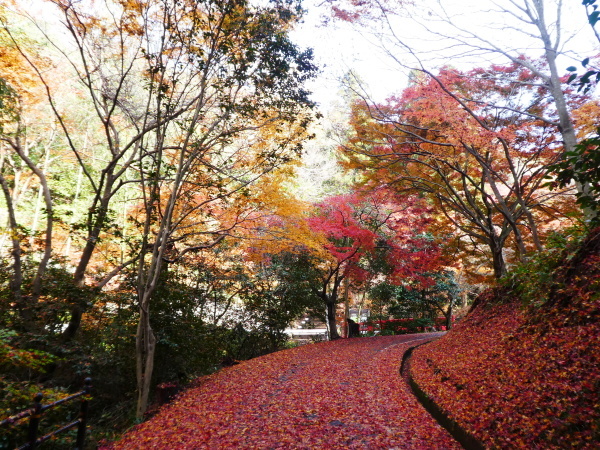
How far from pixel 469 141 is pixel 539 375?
6.26m

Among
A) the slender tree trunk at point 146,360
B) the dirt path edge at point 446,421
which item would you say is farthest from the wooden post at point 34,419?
the dirt path edge at point 446,421

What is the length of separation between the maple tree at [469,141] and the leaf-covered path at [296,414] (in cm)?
526

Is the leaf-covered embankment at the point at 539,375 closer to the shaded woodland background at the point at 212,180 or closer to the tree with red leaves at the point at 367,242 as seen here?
the shaded woodland background at the point at 212,180

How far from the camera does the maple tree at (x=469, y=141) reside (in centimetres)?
837

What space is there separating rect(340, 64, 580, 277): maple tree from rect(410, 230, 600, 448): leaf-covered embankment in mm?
3744

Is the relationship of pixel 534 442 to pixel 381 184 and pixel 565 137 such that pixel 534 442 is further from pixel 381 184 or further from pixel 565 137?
pixel 381 184

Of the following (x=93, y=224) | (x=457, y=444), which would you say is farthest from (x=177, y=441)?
(x=93, y=224)

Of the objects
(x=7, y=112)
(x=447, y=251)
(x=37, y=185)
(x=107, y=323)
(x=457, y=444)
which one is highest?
(x=37, y=185)

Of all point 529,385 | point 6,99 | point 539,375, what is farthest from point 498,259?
point 6,99

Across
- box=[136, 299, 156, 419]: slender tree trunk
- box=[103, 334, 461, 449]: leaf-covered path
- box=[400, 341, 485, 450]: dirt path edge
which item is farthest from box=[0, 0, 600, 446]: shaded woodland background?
box=[400, 341, 485, 450]: dirt path edge

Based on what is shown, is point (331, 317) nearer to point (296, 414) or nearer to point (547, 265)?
point (296, 414)

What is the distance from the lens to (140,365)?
5.79 meters

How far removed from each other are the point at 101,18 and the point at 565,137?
10.0 meters

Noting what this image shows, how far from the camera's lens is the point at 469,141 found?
8.30 meters
